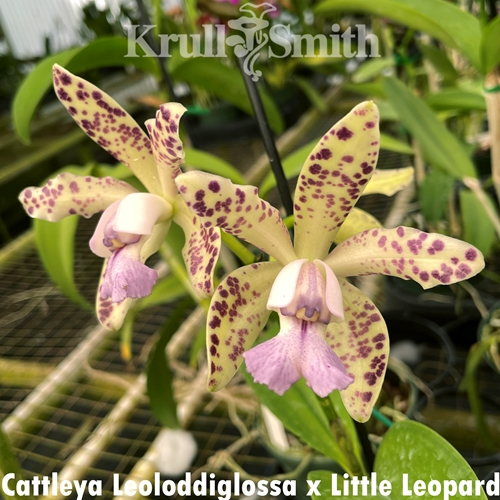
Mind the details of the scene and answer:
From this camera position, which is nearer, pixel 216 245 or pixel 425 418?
pixel 216 245

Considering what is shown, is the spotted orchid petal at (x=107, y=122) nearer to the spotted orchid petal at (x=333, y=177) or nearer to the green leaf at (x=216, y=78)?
the spotted orchid petal at (x=333, y=177)

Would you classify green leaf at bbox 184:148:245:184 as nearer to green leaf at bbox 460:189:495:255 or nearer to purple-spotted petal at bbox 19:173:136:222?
purple-spotted petal at bbox 19:173:136:222

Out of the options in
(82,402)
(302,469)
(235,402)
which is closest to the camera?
(302,469)

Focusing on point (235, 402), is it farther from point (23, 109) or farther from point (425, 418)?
point (23, 109)

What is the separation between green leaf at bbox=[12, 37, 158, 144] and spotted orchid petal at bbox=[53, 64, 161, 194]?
0.25m

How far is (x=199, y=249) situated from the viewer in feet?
1.17

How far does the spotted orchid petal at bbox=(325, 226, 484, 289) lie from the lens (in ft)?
1.00

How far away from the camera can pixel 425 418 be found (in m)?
0.79

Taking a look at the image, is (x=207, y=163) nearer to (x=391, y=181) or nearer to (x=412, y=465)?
(x=391, y=181)

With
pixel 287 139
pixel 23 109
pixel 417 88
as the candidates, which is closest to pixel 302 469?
pixel 23 109

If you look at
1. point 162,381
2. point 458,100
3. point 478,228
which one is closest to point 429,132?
point 458,100

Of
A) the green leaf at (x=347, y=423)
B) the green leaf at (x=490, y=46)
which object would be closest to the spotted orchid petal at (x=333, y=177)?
the green leaf at (x=347, y=423)

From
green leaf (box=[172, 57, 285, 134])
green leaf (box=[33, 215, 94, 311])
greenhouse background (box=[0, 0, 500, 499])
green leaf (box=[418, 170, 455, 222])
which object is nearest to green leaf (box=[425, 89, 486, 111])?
greenhouse background (box=[0, 0, 500, 499])

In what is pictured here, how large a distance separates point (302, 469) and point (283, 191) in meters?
0.38
